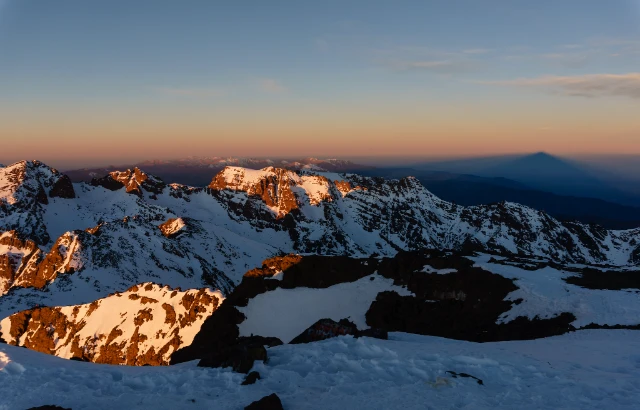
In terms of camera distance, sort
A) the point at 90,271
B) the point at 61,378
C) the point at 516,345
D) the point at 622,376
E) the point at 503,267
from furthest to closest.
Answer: the point at 90,271 → the point at 503,267 → the point at 516,345 → the point at 622,376 → the point at 61,378

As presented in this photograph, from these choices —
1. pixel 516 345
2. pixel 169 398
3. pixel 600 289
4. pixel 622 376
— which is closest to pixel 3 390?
pixel 169 398

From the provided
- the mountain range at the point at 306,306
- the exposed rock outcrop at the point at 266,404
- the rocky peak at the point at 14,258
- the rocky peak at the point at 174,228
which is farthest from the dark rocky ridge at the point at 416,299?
the rocky peak at the point at 174,228

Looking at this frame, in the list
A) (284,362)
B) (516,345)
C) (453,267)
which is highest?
(284,362)

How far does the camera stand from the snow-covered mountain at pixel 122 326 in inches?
2827

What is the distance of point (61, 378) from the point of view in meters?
13.7

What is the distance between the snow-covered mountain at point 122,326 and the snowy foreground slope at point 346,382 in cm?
5752

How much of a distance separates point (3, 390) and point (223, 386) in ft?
22.5

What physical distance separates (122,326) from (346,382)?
79143 millimetres

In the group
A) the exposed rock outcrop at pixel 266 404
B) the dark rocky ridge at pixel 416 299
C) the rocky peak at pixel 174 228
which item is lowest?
the rocky peak at pixel 174 228

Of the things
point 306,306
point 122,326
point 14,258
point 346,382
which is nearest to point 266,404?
point 346,382

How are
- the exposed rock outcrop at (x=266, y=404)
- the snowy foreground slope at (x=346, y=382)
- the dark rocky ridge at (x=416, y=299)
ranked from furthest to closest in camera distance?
1. the dark rocky ridge at (x=416, y=299)
2. the snowy foreground slope at (x=346, y=382)
3. the exposed rock outcrop at (x=266, y=404)

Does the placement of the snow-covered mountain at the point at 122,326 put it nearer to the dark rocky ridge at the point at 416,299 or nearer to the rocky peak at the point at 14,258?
the dark rocky ridge at the point at 416,299

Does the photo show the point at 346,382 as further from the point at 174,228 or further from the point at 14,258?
the point at 174,228

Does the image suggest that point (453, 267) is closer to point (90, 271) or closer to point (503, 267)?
point (503, 267)
